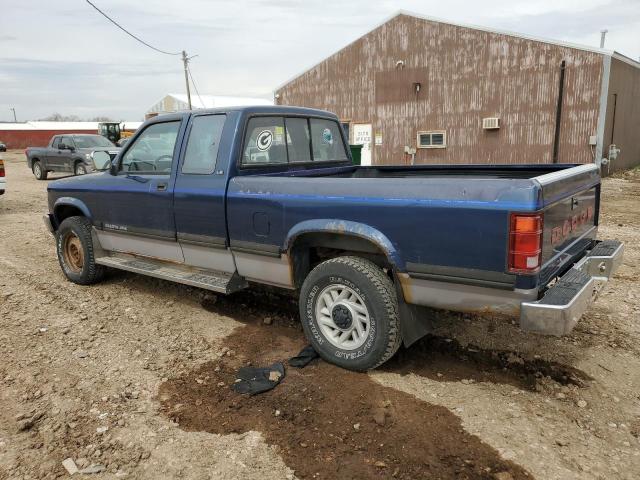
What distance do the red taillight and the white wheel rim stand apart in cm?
109

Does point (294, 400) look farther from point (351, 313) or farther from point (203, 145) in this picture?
point (203, 145)

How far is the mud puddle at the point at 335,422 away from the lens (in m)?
2.64

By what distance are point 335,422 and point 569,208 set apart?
207 cm

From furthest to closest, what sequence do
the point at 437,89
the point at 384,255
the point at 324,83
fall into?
the point at 324,83
the point at 437,89
the point at 384,255

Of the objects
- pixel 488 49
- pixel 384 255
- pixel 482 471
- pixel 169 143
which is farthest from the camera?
pixel 488 49

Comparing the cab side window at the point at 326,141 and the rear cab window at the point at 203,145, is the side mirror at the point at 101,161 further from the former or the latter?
the cab side window at the point at 326,141

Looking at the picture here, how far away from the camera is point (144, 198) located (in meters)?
4.80

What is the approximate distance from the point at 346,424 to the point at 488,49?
1692cm

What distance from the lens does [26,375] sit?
3691 mm

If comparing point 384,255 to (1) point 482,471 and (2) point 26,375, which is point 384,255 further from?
(2) point 26,375

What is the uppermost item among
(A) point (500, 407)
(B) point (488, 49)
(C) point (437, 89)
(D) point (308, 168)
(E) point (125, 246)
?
(B) point (488, 49)

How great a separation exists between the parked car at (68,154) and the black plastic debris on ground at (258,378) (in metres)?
14.9

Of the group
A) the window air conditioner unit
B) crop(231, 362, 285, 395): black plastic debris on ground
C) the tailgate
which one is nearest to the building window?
the window air conditioner unit

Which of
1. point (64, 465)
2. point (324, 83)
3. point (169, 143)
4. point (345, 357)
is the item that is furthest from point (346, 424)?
point (324, 83)
